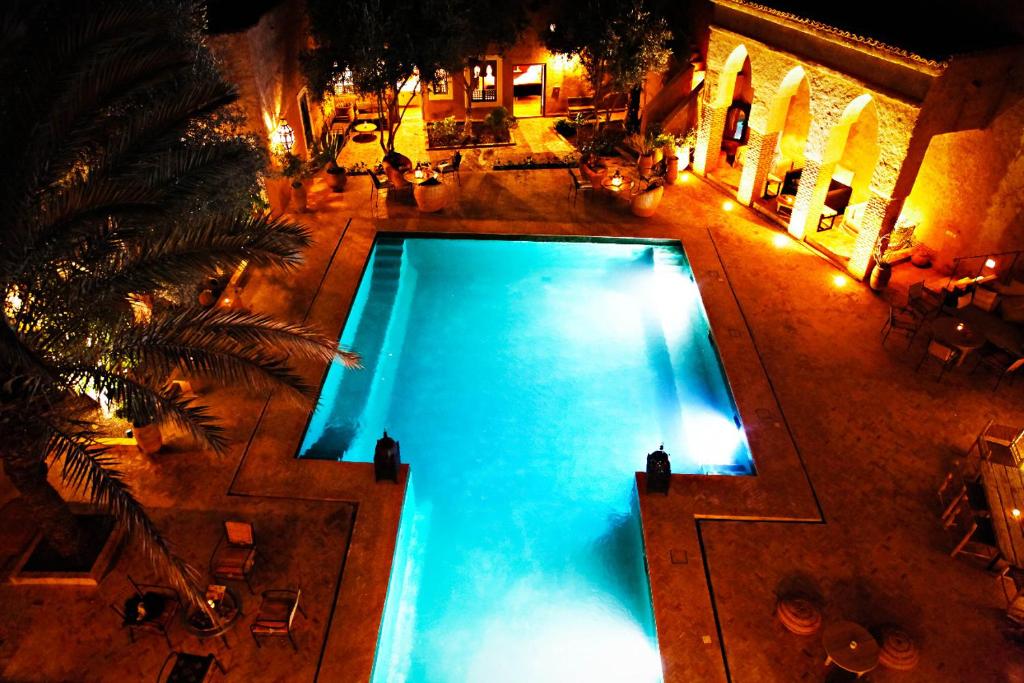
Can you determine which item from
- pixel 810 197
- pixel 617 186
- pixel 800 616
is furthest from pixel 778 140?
pixel 800 616

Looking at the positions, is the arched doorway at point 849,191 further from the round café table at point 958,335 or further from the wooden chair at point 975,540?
the wooden chair at point 975,540

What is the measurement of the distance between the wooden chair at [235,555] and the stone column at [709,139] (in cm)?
1571

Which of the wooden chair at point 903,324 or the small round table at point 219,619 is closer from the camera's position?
the small round table at point 219,619

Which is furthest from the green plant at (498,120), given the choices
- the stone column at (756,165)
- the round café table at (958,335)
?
the round café table at (958,335)

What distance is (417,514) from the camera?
34.6 feet

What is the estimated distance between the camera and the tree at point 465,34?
1791cm

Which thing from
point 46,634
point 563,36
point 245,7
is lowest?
point 46,634

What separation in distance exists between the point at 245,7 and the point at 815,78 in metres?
13.8

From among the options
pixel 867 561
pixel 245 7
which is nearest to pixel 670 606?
pixel 867 561

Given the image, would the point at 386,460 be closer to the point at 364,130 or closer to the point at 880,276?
the point at 880,276

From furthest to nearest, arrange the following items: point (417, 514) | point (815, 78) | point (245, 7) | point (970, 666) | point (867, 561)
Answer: point (245, 7)
point (815, 78)
point (417, 514)
point (867, 561)
point (970, 666)

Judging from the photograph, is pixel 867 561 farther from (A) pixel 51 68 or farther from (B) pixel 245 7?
(B) pixel 245 7

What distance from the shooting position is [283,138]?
16719 mm

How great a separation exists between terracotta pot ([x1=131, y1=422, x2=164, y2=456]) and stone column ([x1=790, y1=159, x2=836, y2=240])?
14.1 meters
